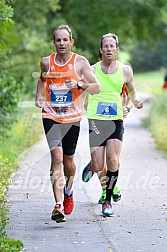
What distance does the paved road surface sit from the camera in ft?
24.3

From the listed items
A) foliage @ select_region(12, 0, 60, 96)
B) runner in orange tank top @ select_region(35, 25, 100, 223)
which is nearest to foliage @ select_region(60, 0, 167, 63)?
foliage @ select_region(12, 0, 60, 96)

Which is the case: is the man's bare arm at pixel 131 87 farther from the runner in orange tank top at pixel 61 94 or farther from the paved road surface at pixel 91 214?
the paved road surface at pixel 91 214

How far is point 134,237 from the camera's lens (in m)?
7.73

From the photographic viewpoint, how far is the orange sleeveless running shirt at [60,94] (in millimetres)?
8359

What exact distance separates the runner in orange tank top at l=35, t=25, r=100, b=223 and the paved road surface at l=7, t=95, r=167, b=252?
1.50 ft

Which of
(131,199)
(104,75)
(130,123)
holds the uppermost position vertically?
(104,75)

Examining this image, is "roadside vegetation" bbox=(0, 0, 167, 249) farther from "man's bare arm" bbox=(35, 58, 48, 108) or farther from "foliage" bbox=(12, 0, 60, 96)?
"man's bare arm" bbox=(35, 58, 48, 108)

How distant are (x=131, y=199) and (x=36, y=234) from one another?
2.76 metres

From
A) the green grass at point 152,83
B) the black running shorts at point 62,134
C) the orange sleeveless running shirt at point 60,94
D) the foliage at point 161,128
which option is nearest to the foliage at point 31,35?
the green grass at point 152,83

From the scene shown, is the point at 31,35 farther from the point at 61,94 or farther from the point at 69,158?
the point at 61,94

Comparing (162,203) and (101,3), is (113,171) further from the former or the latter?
(101,3)

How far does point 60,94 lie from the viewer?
329 inches

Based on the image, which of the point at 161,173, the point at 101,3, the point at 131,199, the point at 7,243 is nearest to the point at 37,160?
the point at 161,173

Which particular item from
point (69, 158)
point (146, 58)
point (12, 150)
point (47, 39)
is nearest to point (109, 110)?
point (69, 158)
